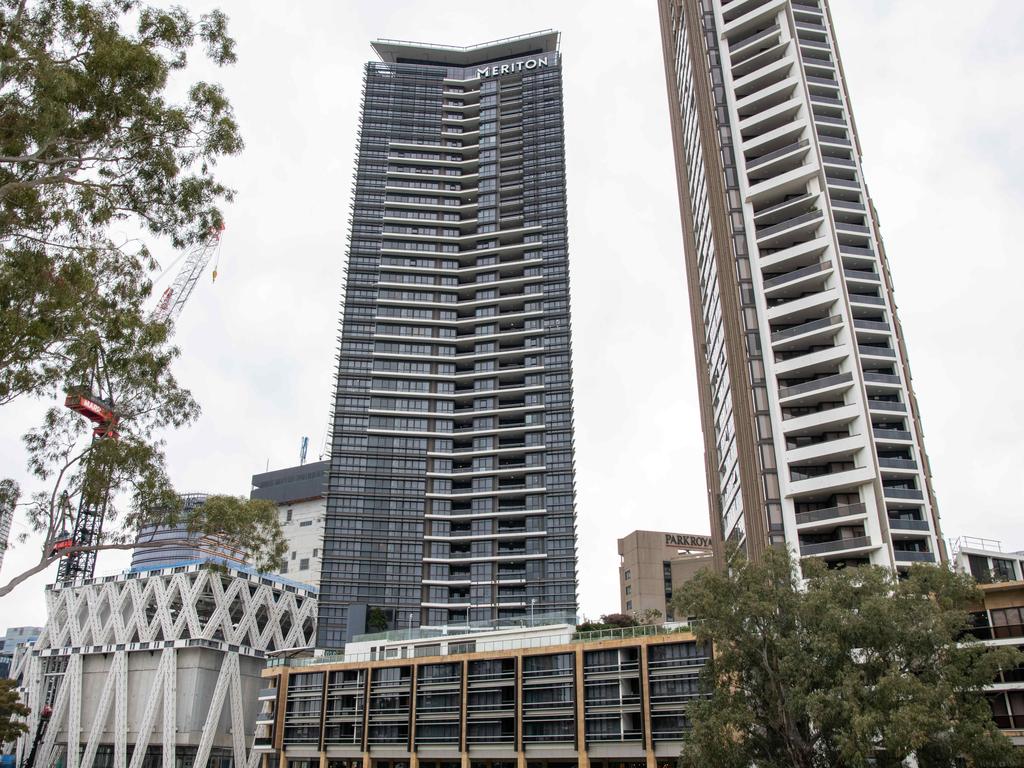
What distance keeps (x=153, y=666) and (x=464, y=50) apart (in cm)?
11888

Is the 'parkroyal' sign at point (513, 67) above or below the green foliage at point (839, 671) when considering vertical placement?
above

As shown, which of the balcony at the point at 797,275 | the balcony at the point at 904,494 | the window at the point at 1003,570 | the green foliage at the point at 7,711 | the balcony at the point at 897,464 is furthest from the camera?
the green foliage at the point at 7,711

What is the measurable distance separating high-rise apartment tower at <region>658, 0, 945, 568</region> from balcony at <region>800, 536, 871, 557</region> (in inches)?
4.9

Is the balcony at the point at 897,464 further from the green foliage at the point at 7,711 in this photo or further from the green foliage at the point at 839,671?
the green foliage at the point at 7,711

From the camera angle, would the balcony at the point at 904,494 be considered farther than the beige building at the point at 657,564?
No

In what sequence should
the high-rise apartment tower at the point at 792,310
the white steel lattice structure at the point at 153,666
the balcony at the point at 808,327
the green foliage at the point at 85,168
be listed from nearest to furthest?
the green foliage at the point at 85,168 < the high-rise apartment tower at the point at 792,310 < the balcony at the point at 808,327 < the white steel lattice structure at the point at 153,666

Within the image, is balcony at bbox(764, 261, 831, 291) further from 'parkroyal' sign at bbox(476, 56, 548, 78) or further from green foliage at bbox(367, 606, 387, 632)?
'parkroyal' sign at bbox(476, 56, 548, 78)

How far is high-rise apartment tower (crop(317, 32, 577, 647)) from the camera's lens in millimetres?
120625

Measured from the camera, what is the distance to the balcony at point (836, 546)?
229ft

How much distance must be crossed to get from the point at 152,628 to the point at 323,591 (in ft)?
77.0

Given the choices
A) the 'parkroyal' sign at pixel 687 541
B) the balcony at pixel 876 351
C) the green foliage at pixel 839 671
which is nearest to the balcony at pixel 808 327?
the balcony at pixel 876 351

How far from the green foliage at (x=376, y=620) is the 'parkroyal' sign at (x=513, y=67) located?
99.9 metres

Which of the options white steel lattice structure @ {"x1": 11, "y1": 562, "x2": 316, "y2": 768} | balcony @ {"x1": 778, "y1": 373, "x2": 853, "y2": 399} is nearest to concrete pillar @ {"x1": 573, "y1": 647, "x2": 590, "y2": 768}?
balcony @ {"x1": 778, "y1": 373, "x2": 853, "y2": 399}

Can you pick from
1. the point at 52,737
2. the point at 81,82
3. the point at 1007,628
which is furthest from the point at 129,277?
the point at 52,737
